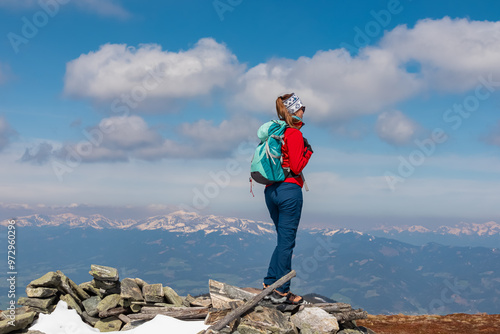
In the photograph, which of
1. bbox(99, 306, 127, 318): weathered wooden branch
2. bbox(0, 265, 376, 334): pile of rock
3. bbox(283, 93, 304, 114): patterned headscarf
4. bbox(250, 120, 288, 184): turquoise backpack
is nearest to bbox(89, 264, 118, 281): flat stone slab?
bbox(0, 265, 376, 334): pile of rock

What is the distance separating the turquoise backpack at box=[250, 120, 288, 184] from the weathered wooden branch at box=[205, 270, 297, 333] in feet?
8.73

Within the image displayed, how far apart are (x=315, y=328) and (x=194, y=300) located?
401 cm

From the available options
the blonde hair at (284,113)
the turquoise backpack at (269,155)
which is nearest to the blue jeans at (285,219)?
the turquoise backpack at (269,155)

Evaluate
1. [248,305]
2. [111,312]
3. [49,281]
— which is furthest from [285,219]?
[49,281]

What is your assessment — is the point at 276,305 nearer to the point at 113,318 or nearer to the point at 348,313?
the point at 348,313

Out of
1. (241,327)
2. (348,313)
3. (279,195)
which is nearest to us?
(241,327)

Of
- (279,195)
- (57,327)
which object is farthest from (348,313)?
(57,327)

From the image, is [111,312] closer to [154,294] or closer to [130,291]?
[130,291]

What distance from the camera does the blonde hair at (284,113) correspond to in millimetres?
10344

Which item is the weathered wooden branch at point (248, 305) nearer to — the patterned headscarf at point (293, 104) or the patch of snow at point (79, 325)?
the patch of snow at point (79, 325)

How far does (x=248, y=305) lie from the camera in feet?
32.3

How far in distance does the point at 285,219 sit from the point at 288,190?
0.80 meters

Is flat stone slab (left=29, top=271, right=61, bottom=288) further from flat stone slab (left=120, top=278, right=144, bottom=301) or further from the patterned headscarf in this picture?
the patterned headscarf

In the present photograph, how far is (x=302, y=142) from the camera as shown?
1007 centimetres
